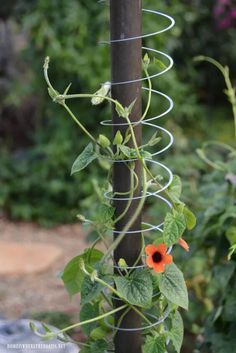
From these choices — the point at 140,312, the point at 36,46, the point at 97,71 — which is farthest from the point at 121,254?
the point at 36,46

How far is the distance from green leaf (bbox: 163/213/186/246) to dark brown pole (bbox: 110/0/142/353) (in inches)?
3.9

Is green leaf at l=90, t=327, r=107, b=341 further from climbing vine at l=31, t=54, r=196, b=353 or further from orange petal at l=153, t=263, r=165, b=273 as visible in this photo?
orange petal at l=153, t=263, r=165, b=273

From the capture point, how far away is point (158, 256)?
5.00 feet

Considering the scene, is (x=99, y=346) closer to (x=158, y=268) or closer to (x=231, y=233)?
(x=158, y=268)

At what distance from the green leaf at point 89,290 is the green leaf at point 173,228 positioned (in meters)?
0.17

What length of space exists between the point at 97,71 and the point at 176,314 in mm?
2798

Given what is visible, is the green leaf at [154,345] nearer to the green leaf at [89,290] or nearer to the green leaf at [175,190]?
the green leaf at [89,290]

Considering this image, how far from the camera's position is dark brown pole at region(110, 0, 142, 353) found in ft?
5.04

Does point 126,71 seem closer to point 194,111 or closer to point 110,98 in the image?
point 110,98

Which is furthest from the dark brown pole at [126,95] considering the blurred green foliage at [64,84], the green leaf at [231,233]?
the blurred green foliage at [64,84]

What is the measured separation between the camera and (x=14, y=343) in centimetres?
175

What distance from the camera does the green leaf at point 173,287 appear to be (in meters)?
1.51

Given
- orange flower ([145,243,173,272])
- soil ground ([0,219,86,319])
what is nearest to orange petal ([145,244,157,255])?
orange flower ([145,243,173,272])

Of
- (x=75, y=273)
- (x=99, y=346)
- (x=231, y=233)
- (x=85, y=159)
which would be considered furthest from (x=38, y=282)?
(x=85, y=159)
